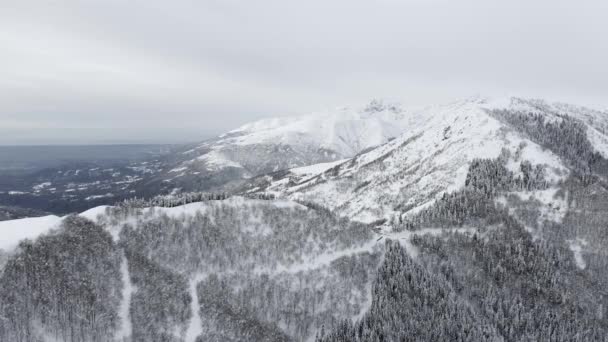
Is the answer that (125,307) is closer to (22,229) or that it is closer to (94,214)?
(94,214)

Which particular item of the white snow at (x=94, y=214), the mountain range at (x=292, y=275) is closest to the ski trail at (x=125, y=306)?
the mountain range at (x=292, y=275)

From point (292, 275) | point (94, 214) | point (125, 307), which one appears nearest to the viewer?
point (125, 307)

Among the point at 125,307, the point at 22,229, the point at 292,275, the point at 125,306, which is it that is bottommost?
the point at 292,275

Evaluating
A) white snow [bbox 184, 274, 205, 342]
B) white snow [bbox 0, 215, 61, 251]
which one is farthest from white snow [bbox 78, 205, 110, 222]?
white snow [bbox 184, 274, 205, 342]

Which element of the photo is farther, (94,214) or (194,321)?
(94,214)

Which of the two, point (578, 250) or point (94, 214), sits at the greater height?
point (94, 214)

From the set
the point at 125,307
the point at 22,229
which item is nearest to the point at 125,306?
the point at 125,307

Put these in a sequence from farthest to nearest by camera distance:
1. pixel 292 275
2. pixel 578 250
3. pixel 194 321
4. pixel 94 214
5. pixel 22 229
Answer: pixel 578 250 < pixel 292 275 < pixel 94 214 < pixel 194 321 < pixel 22 229

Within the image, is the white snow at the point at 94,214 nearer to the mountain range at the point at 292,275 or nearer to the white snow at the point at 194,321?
the mountain range at the point at 292,275
